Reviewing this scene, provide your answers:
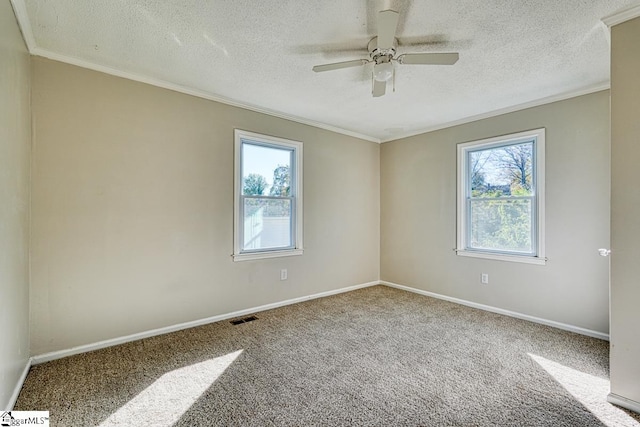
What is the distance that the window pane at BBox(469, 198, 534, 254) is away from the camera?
3.52 m

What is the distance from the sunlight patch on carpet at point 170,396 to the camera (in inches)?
69.6

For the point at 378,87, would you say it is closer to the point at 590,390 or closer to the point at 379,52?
the point at 379,52

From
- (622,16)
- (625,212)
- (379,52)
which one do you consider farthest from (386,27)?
(625,212)

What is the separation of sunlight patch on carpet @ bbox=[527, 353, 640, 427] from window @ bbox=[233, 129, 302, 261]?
9.26 feet

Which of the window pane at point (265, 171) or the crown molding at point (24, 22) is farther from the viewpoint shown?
the window pane at point (265, 171)

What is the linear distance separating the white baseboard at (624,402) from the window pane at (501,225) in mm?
1791

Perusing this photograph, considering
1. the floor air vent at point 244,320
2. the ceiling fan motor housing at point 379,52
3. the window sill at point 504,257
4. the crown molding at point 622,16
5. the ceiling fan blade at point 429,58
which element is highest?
the crown molding at point 622,16

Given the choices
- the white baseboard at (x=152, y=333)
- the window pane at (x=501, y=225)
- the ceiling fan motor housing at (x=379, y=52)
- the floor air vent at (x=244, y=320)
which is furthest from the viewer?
the window pane at (x=501, y=225)

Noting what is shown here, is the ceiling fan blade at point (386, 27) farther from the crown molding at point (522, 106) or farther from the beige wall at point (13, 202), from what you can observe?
the crown molding at point (522, 106)

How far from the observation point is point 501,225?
3.74 m

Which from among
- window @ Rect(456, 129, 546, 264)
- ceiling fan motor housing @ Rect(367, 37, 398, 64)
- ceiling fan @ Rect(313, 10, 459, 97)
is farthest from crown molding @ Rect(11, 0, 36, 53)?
window @ Rect(456, 129, 546, 264)

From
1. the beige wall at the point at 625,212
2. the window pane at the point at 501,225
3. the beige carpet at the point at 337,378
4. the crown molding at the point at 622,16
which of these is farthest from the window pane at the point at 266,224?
the crown molding at the point at 622,16

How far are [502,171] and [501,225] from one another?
67 cm

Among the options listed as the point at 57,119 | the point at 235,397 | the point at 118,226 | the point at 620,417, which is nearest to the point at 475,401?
the point at 620,417
